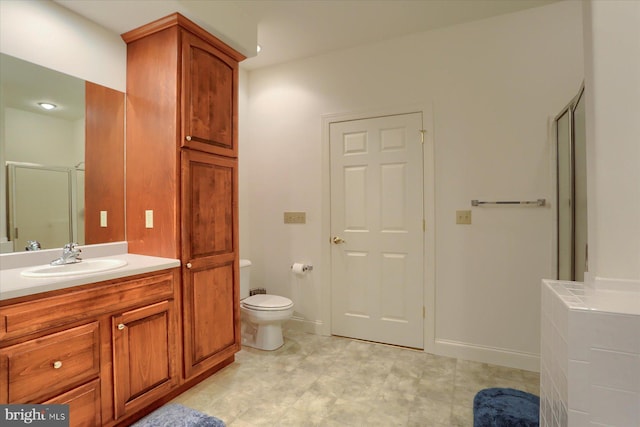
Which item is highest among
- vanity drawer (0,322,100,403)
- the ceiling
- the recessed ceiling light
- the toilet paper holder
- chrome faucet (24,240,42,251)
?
→ the ceiling

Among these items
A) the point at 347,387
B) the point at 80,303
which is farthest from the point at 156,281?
the point at 347,387

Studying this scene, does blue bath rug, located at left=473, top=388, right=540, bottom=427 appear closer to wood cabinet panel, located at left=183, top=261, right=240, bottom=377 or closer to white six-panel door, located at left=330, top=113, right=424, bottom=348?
white six-panel door, located at left=330, top=113, right=424, bottom=348

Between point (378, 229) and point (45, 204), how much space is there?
2324 mm

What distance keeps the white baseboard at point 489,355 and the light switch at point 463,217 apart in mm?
960

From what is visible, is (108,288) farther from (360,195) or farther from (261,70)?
(261,70)

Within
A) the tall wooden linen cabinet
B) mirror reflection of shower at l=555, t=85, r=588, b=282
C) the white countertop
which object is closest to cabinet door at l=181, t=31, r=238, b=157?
the tall wooden linen cabinet

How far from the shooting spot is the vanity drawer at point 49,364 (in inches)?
48.8

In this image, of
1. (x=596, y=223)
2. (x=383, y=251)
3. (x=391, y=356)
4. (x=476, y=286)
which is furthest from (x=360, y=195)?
(x=596, y=223)

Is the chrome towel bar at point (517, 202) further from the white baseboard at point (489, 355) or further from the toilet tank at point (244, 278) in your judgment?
the toilet tank at point (244, 278)

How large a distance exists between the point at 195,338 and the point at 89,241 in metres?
0.92

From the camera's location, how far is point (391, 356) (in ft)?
8.27

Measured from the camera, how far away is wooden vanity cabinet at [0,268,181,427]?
127 centimetres

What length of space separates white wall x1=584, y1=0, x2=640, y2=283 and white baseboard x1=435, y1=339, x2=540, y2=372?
1.61 metres

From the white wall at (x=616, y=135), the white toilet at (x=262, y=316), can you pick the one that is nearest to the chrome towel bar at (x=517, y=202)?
the white wall at (x=616, y=135)
